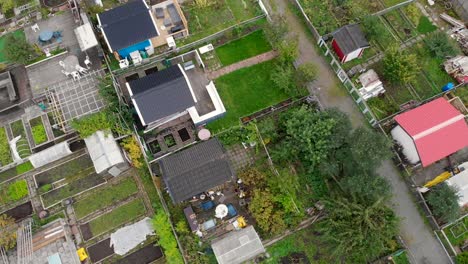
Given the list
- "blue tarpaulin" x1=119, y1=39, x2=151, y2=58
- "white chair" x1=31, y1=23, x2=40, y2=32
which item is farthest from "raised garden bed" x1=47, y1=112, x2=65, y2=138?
"white chair" x1=31, y1=23, x2=40, y2=32

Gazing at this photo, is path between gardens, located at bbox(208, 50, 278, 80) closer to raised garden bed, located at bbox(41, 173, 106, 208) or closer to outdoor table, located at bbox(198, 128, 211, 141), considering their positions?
outdoor table, located at bbox(198, 128, 211, 141)

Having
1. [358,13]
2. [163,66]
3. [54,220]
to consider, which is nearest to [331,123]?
[358,13]

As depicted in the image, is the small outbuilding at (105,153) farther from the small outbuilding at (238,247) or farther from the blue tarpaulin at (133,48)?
the small outbuilding at (238,247)

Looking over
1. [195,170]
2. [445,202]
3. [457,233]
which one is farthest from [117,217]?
[457,233]

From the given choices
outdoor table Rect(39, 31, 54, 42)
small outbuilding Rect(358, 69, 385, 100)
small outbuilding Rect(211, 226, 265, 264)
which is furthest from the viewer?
outdoor table Rect(39, 31, 54, 42)

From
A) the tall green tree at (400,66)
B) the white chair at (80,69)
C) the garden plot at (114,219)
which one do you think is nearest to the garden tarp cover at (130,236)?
the garden plot at (114,219)

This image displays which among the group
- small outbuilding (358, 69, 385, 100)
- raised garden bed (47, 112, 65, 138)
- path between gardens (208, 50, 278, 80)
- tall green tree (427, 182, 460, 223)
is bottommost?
tall green tree (427, 182, 460, 223)
